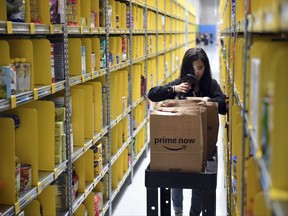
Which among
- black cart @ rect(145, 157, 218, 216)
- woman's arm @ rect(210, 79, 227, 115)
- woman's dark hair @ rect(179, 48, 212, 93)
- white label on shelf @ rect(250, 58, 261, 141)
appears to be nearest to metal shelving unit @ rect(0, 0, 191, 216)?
black cart @ rect(145, 157, 218, 216)

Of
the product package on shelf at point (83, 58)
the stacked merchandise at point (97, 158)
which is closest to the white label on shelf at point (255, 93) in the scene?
the product package on shelf at point (83, 58)

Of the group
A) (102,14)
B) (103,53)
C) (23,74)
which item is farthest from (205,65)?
(23,74)

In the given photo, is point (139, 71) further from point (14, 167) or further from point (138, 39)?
point (14, 167)

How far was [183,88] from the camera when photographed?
3.73 m

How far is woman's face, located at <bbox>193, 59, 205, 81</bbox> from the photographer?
13.0 ft

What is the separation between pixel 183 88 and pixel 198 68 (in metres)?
0.34

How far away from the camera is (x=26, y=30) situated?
2.47 meters

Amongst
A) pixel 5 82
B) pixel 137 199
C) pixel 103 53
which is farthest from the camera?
pixel 137 199

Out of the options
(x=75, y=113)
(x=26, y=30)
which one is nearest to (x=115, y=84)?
(x=75, y=113)

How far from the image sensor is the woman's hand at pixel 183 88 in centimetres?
373

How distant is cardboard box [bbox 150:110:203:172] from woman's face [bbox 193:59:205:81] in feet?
4.83

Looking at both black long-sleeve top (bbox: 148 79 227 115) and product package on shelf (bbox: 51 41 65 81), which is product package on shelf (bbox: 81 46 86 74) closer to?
product package on shelf (bbox: 51 41 65 81)

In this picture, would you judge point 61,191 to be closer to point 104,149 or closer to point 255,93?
point 104,149

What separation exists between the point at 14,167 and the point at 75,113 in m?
1.23
